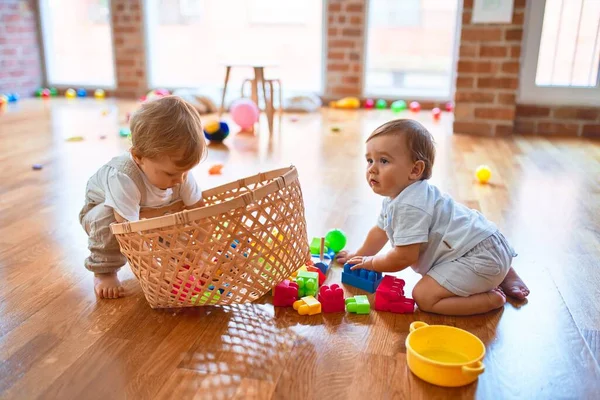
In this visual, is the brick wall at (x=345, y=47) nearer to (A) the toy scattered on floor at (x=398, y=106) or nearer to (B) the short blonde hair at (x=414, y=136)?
(A) the toy scattered on floor at (x=398, y=106)

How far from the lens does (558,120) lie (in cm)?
359

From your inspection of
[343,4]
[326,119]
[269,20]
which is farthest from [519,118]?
[269,20]

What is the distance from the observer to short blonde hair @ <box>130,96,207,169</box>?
1.19 meters

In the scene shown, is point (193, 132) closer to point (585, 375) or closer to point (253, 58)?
point (585, 375)

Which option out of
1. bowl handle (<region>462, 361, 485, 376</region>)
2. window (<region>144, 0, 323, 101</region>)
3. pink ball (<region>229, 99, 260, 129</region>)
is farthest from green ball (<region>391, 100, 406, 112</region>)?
bowl handle (<region>462, 361, 485, 376</region>)

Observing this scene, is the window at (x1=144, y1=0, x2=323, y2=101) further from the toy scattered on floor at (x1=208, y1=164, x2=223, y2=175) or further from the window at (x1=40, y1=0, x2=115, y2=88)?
the toy scattered on floor at (x1=208, y1=164, x2=223, y2=175)

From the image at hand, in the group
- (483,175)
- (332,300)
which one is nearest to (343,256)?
(332,300)

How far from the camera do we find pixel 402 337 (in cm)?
115

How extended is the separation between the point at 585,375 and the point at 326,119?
3.25 metres

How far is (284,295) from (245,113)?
2.40 metres

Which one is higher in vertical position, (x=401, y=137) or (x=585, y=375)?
(x=401, y=137)

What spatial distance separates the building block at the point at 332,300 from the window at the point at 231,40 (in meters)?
3.80

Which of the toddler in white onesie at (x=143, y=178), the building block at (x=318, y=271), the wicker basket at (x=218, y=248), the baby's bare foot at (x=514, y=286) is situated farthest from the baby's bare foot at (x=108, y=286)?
the baby's bare foot at (x=514, y=286)

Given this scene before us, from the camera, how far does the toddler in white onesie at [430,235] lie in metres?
1.23
